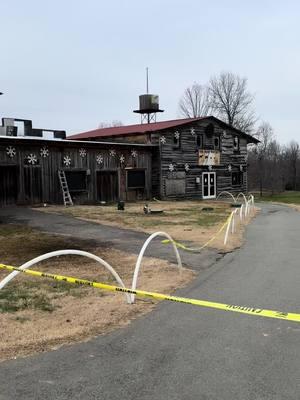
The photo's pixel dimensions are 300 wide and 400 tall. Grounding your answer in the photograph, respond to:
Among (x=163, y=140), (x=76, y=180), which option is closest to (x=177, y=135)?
(x=163, y=140)

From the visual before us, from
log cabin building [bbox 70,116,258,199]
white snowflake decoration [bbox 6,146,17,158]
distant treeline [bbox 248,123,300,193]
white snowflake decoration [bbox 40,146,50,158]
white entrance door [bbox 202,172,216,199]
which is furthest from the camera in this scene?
distant treeline [bbox 248,123,300,193]

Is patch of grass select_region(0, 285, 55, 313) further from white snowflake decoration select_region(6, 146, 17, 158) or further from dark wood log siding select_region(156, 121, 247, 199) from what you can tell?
dark wood log siding select_region(156, 121, 247, 199)

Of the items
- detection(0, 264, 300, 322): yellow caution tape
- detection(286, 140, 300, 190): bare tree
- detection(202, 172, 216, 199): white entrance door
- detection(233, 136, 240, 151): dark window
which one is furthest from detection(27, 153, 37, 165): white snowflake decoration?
detection(286, 140, 300, 190): bare tree

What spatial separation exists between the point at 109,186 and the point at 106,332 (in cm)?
2449

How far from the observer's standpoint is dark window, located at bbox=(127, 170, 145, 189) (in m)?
32.0

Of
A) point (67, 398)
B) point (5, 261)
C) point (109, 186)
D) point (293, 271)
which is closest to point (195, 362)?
point (67, 398)

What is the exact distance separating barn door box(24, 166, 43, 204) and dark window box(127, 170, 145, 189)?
7.50m

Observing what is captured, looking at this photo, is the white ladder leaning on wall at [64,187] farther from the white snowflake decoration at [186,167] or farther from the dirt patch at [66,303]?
the dirt patch at [66,303]

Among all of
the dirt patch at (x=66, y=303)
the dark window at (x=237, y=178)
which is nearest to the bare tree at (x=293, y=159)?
the dark window at (x=237, y=178)

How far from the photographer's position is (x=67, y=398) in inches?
163

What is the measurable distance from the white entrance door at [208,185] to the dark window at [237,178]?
3262mm

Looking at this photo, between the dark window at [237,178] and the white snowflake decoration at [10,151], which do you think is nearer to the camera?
the white snowflake decoration at [10,151]

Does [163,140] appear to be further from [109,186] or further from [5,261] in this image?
[5,261]

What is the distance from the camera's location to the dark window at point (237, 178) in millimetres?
42094
